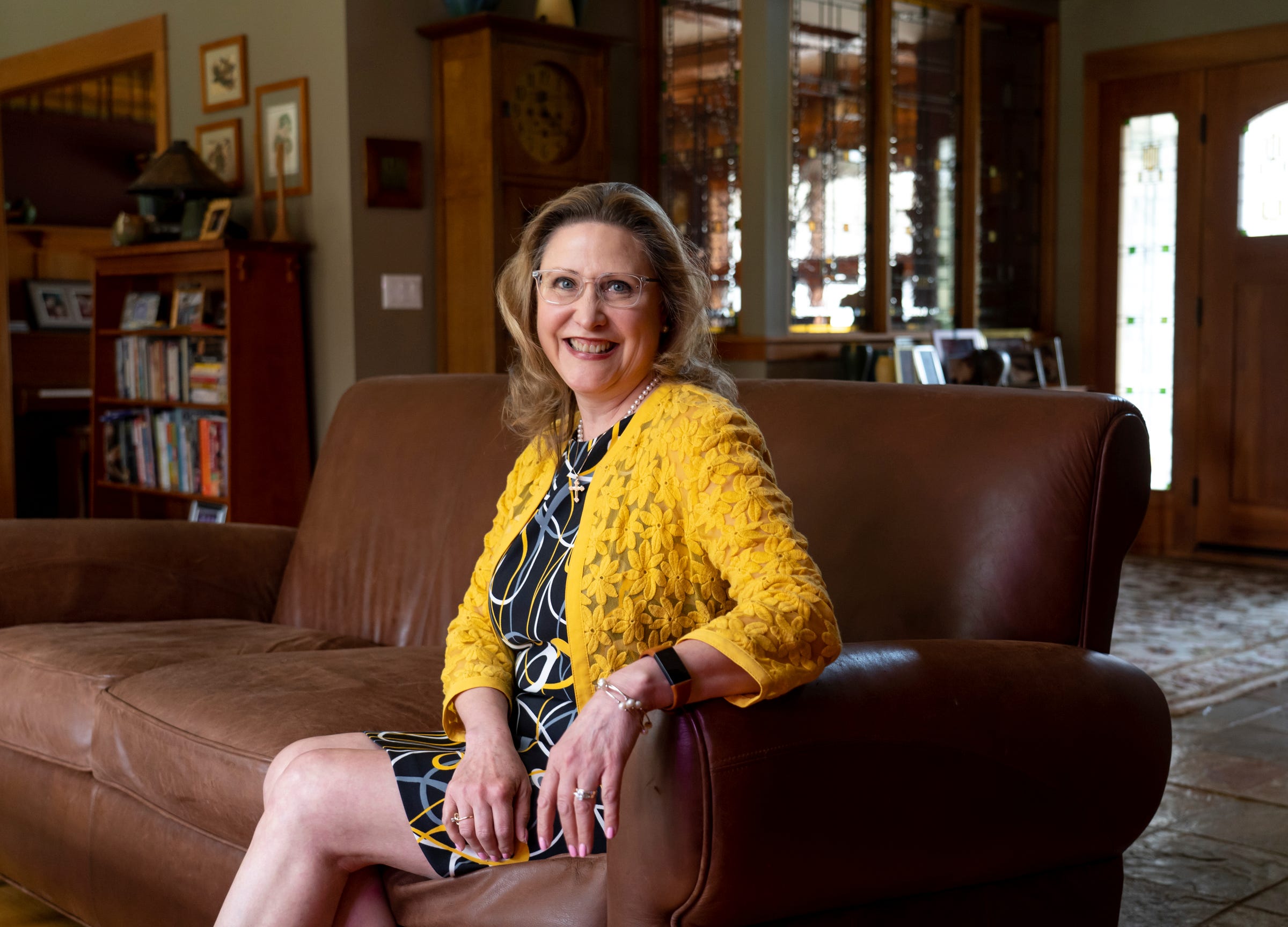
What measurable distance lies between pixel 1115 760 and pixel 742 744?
560mm

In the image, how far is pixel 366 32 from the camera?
185 inches

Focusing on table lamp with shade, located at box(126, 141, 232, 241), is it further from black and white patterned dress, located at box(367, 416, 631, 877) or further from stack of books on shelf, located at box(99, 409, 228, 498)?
black and white patterned dress, located at box(367, 416, 631, 877)

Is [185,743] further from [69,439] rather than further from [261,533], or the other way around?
[69,439]

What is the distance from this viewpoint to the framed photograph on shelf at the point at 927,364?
5371 mm

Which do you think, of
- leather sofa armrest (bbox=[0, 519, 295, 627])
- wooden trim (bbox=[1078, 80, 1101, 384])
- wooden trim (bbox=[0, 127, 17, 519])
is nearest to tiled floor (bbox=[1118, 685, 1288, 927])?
leather sofa armrest (bbox=[0, 519, 295, 627])

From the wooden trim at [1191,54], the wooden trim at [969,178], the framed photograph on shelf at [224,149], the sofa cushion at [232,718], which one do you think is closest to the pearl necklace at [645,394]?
the sofa cushion at [232,718]

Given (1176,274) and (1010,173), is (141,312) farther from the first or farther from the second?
(1176,274)

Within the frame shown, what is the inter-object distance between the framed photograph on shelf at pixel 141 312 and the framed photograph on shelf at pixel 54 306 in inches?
110

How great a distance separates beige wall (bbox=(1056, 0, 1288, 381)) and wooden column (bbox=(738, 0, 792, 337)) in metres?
1.98

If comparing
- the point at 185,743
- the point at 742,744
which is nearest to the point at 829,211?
the point at 185,743

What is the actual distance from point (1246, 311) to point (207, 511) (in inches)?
179

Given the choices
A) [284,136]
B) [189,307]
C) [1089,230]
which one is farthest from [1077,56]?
[189,307]

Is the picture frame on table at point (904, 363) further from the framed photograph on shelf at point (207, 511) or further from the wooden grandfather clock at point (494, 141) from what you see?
the framed photograph on shelf at point (207, 511)

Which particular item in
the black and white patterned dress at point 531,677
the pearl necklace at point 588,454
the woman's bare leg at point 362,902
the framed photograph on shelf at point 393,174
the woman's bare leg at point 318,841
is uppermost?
the framed photograph on shelf at point 393,174
